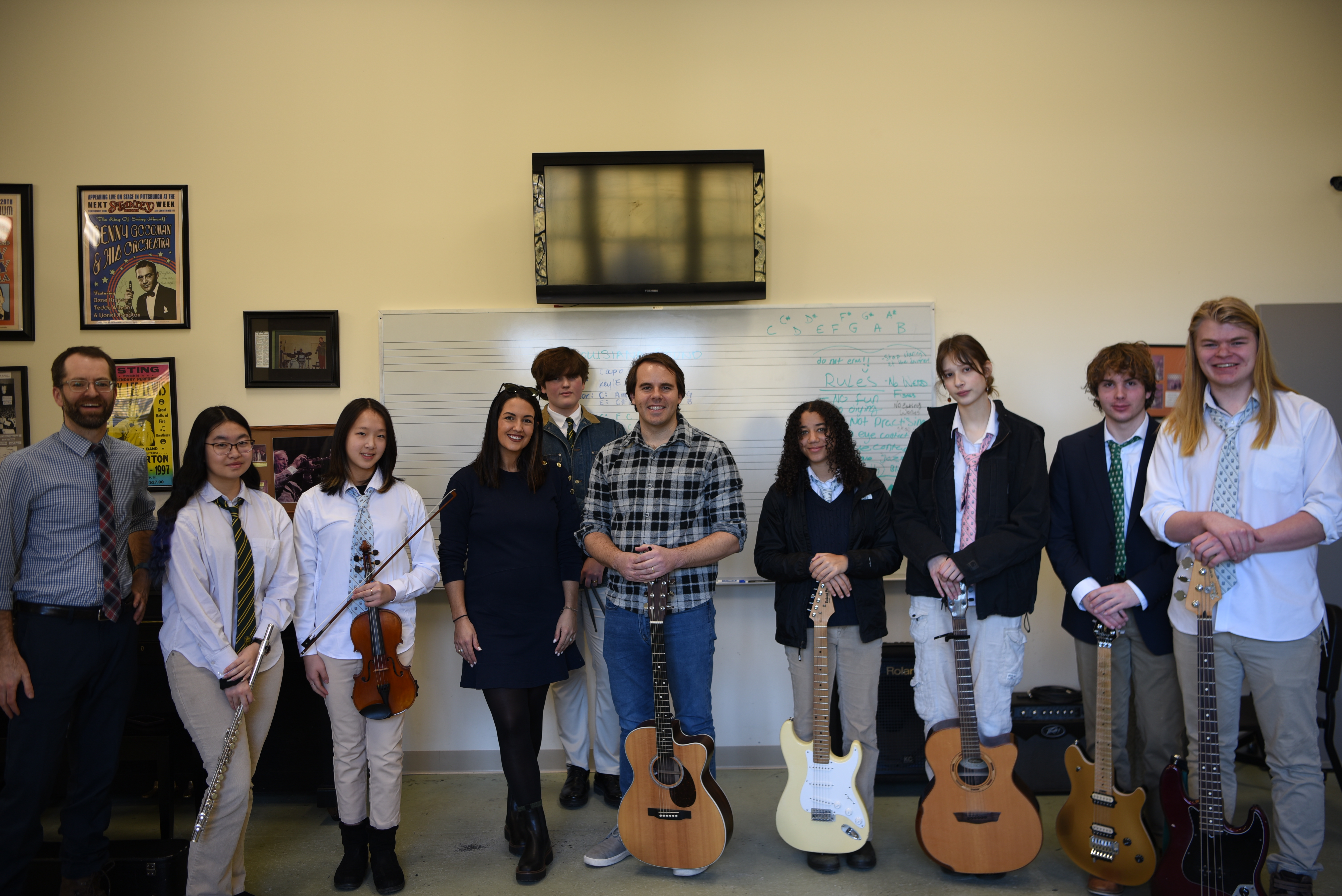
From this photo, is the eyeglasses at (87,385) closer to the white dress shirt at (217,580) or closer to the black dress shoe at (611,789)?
the white dress shirt at (217,580)

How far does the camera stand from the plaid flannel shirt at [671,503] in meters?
2.64

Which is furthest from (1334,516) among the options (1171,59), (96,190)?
(96,190)

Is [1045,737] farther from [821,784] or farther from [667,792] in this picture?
[667,792]

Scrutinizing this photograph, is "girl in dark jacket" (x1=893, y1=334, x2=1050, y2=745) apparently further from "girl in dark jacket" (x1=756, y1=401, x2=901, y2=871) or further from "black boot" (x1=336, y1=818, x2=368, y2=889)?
"black boot" (x1=336, y1=818, x2=368, y2=889)

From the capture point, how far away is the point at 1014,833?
2.47 meters

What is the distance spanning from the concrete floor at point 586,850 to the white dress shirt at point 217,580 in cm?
91

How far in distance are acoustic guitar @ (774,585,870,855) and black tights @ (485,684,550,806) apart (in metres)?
0.84

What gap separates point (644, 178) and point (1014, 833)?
285 cm

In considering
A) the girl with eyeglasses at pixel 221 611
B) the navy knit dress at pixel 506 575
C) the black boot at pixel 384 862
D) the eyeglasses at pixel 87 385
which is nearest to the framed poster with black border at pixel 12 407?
the eyeglasses at pixel 87 385

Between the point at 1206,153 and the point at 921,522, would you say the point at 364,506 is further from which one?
the point at 1206,153

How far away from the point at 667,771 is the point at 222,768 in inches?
52.4

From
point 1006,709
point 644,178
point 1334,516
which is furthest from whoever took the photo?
point 644,178

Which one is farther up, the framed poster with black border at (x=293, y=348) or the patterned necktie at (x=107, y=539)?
the framed poster with black border at (x=293, y=348)

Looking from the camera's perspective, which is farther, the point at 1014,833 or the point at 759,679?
the point at 759,679
